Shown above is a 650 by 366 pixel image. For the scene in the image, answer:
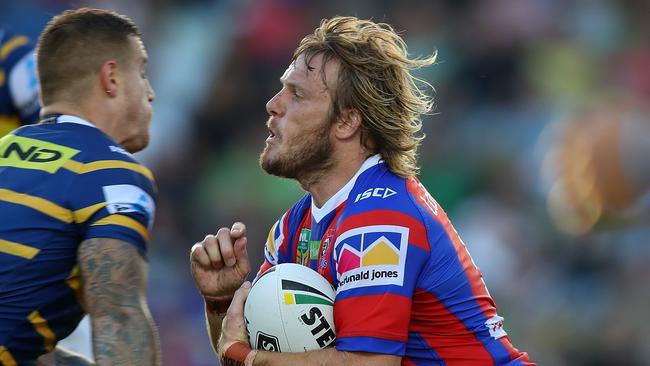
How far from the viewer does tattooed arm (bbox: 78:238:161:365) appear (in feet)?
14.3

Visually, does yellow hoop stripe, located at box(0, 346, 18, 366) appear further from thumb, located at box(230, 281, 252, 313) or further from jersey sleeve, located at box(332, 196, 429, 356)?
jersey sleeve, located at box(332, 196, 429, 356)

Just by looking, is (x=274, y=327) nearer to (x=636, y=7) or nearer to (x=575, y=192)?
(x=575, y=192)

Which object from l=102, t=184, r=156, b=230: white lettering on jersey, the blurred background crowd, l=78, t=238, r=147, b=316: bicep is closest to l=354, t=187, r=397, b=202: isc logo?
l=102, t=184, r=156, b=230: white lettering on jersey

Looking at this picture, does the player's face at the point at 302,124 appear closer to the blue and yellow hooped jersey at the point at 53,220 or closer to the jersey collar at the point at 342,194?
the jersey collar at the point at 342,194

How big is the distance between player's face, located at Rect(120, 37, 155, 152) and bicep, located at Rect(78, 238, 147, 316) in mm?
797

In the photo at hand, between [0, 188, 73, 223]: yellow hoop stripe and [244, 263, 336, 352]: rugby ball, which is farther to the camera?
[244, 263, 336, 352]: rugby ball

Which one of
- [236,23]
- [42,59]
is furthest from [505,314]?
[42,59]

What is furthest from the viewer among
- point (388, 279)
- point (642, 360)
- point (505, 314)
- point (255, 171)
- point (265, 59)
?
point (265, 59)

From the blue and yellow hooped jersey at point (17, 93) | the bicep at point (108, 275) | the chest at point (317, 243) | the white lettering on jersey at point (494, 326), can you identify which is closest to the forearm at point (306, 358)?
the chest at point (317, 243)

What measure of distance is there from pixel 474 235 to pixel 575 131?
1306mm

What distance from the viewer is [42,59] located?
5.01 m

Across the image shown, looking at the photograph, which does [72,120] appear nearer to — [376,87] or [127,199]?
[127,199]

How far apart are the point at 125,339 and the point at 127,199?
22.3 inches

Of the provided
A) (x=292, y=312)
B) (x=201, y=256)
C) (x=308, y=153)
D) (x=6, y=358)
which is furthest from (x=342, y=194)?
(x=6, y=358)
